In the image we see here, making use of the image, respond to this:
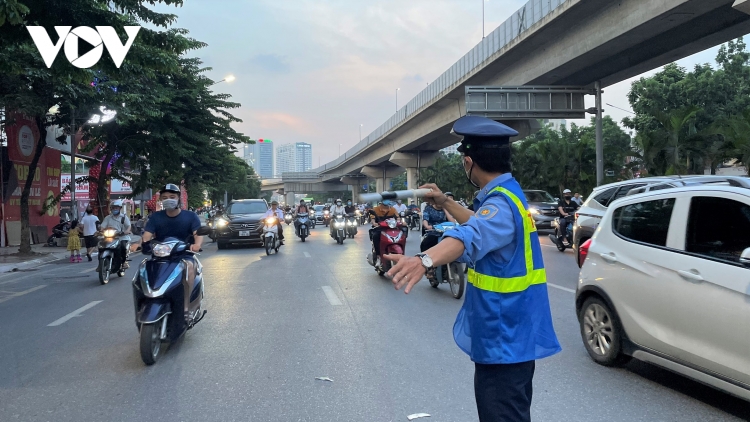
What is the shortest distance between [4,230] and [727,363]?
2562cm

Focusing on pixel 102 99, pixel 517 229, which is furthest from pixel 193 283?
pixel 102 99

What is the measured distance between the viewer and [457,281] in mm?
9219

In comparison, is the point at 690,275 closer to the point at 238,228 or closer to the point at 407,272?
the point at 407,272

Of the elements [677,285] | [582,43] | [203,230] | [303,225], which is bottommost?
[303,225]

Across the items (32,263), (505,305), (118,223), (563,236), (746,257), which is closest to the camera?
(505,305)

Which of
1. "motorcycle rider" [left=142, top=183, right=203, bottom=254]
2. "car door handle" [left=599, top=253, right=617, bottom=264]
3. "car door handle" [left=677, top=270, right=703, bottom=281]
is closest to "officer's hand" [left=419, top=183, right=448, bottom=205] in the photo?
"car door handle" [left=677, top=270, right=703, bottom=281]

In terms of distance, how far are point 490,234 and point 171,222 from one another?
516 cm

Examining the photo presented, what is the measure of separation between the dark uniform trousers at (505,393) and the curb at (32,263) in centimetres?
1654

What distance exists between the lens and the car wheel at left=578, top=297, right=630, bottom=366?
17.0ft

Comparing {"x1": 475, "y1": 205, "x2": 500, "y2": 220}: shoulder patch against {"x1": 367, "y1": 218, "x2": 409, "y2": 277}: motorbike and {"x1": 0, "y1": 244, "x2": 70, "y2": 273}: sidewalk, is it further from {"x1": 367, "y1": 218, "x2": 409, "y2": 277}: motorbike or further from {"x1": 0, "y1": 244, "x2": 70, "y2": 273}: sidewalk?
{"x1": 0, "y1": 244, "x2": 70, "y2": 273}: sidewalk

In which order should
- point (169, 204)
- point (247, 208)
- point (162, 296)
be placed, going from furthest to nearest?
point (247, 208), point (169, 204), point (162, 296)

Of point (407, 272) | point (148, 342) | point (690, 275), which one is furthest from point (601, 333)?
point (148, 342)

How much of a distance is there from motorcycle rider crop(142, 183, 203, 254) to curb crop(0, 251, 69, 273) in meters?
11.5

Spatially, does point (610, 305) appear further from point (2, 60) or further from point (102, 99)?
point (102, 99)
